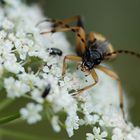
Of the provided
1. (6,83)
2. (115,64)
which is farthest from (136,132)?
(115,64)

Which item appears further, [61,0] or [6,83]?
[61,0]

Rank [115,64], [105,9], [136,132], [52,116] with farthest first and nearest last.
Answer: [105,9] < [115,64] < [136,132] < [52,116]

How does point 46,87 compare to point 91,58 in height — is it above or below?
above

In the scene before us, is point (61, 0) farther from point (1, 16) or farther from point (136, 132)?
point (136, 132)

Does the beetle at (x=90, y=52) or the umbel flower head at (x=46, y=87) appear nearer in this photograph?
the umbel flower head at (x=46, y=87)

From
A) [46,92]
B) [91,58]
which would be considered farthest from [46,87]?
[91,58]

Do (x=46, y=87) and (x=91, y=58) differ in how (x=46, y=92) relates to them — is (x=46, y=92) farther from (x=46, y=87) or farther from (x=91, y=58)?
(x=91, y=58)

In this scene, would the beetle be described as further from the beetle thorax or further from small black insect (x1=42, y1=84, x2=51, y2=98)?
small black insect (x1=42, y1=84, x2=51, y2=98)

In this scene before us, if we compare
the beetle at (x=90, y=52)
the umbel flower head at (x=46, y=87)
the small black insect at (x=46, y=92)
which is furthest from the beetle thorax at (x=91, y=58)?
the small black insect at (x=46, y=92)

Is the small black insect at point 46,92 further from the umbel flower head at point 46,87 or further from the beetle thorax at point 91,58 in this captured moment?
the beetle thorax at point 91,58
